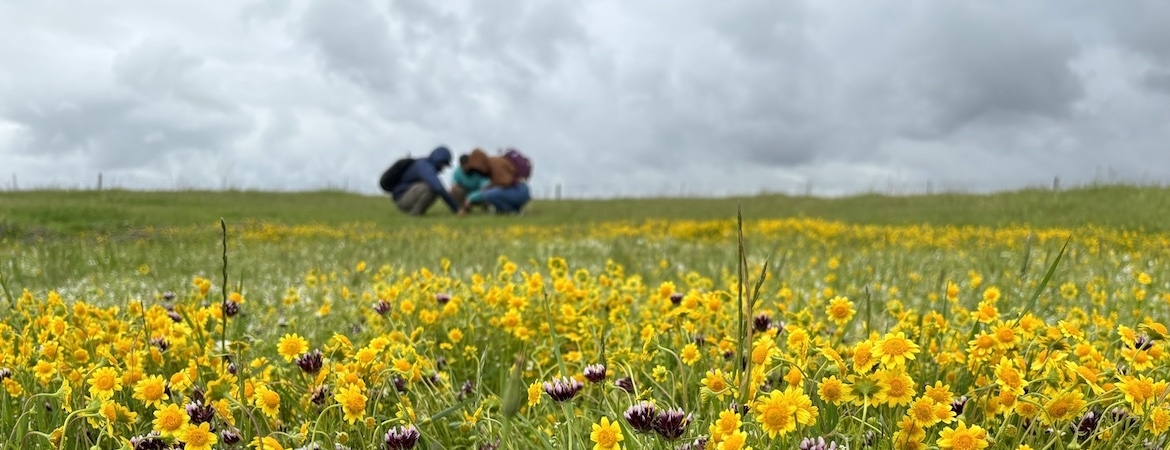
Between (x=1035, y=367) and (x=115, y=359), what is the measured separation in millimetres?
3148

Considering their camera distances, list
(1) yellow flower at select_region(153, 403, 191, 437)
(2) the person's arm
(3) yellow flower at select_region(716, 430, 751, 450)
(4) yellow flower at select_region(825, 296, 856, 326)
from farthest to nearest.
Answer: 1. (2) the person's arm
2. (4) yellow flower at select_region(825, 296, 856, 326)
3. (1) yellow flower at select_region(153, 403, 191, 437)
4. (3) yellow flower at select_region(716, 430, 751, 450)

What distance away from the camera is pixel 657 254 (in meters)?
9.88

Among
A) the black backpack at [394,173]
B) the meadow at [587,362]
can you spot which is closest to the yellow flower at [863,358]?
the meadow at [587,362]

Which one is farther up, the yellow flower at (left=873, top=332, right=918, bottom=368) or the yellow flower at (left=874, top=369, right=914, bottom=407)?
the yellow flower at (left=873, top=332, right=918, bottom=368)

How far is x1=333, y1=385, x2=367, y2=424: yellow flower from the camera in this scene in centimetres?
200

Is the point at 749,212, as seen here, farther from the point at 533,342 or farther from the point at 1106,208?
the point at 533,342

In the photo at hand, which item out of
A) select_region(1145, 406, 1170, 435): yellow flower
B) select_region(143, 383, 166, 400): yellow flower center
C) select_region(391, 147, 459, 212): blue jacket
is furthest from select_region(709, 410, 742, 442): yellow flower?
select_region(391, 147, 459, 212): blue jacket

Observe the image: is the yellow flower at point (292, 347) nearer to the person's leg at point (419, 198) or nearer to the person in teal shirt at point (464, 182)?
the person's leg at point (419, 198)

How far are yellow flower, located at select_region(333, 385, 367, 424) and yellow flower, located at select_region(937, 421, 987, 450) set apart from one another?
4.87 feet

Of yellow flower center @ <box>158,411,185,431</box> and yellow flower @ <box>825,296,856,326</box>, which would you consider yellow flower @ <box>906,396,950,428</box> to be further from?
yellow flower center @ <box>158,411,185,431</box>

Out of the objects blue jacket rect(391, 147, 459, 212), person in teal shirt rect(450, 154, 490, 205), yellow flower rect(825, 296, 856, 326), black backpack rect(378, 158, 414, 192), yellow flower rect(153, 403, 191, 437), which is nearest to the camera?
yellow flower rect(153, 403, 191, 437)

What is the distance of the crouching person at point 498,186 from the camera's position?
26312 millimetres

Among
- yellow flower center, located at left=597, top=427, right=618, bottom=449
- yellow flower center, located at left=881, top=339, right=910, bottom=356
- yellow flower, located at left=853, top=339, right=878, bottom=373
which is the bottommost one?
yellow flower center, located at left=597, top=427, right=618, bottom=449

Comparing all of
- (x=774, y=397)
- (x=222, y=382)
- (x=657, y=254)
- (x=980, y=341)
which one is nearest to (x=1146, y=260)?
(x=657, y=254)
